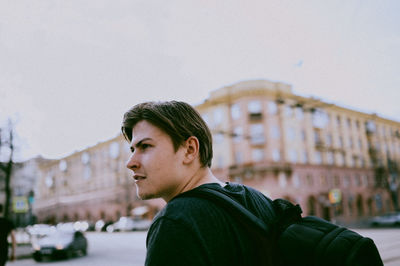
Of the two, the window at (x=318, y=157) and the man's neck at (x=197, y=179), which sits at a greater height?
the window at (x=318, y=157)

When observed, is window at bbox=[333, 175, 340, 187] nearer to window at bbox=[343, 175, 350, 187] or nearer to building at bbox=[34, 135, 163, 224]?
window at bbox=[343, 175, 350, 187]

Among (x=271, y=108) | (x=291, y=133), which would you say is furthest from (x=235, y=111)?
(x=291, y=133)

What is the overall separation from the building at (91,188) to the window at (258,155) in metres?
15.6

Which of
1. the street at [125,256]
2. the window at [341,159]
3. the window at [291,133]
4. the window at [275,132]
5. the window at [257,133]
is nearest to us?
the street at [125,256]

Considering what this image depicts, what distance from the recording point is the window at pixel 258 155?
38875mm

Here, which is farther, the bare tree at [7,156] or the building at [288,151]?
the building at [288,151]

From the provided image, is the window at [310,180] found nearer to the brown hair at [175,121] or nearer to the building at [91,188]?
the building at [91,188]

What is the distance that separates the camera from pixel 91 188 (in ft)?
208

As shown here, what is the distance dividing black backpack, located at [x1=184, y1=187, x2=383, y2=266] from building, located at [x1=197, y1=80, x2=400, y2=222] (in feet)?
115

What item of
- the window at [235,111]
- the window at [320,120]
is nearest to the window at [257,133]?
the window at [235,111]

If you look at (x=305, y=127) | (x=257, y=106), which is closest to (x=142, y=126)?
(x=257, y=106)

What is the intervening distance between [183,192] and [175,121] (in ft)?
1.09

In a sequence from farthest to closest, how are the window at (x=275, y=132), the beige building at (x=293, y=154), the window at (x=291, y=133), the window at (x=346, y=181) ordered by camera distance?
the window at (x=346, y=181) < the window at (x=291, y=133) < the window at (x=275, y=132) < the beige building at (x=293, y=154)

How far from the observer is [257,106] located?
39906mm
